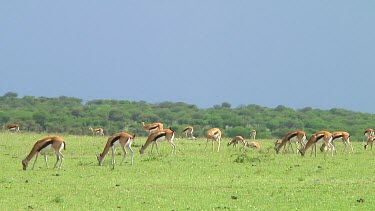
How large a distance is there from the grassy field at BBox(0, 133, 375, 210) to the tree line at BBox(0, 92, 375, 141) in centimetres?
2095

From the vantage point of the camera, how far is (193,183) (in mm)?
15883

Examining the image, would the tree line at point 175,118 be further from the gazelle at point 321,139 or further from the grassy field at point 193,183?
the grassy field at point 193,183

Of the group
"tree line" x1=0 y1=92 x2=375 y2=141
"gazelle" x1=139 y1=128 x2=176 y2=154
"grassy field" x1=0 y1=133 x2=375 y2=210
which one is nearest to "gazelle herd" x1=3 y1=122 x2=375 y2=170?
"gazelle" x1=139 y1=128 x2=176 y2=154

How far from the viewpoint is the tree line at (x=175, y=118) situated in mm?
48703

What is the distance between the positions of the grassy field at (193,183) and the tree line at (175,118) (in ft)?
68.7

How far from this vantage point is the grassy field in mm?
12941

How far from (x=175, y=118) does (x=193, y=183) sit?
149 ft

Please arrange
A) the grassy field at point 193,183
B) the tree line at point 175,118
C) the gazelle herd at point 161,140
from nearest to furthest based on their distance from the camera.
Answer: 1. the grassy field at point 193,183
2. the gazelle herd at point 161,140
3. the tree line at point 175,118

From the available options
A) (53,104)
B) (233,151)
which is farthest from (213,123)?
(233,151)

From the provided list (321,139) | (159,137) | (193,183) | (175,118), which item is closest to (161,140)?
(159,137)

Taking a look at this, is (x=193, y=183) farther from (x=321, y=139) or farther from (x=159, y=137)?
(x=321, y=139)

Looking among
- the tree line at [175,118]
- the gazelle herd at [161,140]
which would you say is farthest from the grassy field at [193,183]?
the tree line at [175,118]

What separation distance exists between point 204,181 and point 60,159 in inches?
182

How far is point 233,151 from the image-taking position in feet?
84.4
